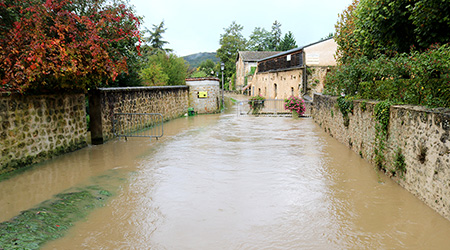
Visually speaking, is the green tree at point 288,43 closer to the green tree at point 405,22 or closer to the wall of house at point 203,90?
the wall of house at point 203,90

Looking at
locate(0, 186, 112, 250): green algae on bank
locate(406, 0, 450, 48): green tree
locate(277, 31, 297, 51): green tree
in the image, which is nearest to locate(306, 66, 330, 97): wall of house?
locate(406, 0, 450, 48): green tree

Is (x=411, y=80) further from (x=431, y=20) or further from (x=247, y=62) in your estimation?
(x=247, y=62)

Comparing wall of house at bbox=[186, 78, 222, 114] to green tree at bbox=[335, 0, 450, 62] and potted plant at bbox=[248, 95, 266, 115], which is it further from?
green tree at bbox=[335, 0, 450, 62]

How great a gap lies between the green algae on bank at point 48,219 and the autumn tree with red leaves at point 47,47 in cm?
297

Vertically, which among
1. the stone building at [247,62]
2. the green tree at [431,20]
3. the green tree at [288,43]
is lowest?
the green tree at [431,20]

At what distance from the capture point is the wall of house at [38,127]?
7.01m

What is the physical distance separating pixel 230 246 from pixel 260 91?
3440 cm

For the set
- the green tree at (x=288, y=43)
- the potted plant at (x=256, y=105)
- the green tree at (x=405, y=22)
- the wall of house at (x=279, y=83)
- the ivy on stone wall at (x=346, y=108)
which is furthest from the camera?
the green tree at (x=288, y=43)

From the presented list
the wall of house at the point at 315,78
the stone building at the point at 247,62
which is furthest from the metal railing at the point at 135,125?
the stone building at the point at 247,62

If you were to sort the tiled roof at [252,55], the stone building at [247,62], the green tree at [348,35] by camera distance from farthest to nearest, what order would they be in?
the tiled roof at [252,55], the stone building at [247,62], the green tree at [348,35]

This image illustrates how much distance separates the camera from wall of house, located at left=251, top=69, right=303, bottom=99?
2584 cm

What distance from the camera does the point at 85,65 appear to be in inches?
311

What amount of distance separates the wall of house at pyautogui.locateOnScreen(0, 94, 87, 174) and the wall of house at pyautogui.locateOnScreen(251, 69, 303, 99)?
62.4ft

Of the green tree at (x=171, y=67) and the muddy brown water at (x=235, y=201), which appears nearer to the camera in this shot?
the muddy brown water at (x=235, y=201)
